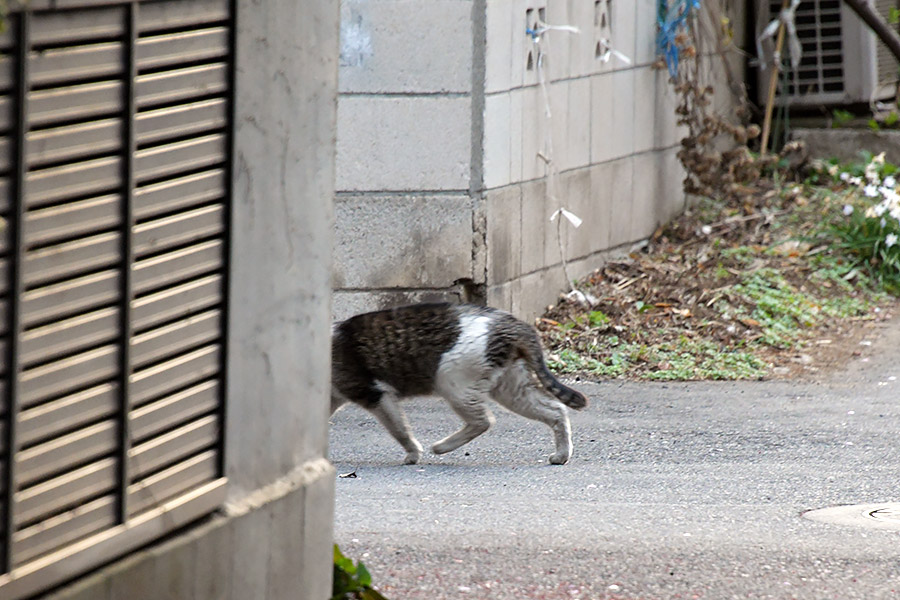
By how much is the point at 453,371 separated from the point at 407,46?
3043mm

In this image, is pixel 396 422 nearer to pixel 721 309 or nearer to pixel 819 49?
pixel 721 309

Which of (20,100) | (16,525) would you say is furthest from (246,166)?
(16,525)

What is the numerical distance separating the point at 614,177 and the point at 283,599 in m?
8.04

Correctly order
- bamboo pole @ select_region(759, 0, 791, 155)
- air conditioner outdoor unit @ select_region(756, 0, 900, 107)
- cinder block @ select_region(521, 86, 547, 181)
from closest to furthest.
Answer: cinder block @ select_region(521, 86, 547, 181), bamboo pole @ select_region(759, 0, 791, 155), air conditioner outdoor unit @ select_region(756, 0, 900, 107)

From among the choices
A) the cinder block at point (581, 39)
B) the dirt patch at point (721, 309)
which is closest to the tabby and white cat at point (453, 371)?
the dirt patch at point (721, 309)

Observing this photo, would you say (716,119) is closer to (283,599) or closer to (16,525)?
(283,599)

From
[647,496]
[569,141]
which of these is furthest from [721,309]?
[647,496]

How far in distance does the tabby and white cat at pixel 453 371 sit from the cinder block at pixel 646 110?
5075 millimetres

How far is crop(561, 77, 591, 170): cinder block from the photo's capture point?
10469mm

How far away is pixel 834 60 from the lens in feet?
48.2

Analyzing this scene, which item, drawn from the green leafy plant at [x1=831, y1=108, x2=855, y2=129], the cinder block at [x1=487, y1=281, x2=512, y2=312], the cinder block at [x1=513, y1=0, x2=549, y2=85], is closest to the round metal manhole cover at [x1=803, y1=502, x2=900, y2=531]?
the cinder block at [x1=487, y1=281, x2=512, y2=312]

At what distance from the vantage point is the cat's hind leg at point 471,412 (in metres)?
7.00

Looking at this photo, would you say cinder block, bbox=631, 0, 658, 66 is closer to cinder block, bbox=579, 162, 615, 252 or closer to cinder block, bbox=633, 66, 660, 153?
cinder block, bbox=633, 66, 660, 153

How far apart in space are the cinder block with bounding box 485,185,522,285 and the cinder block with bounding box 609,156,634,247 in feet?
6.08
